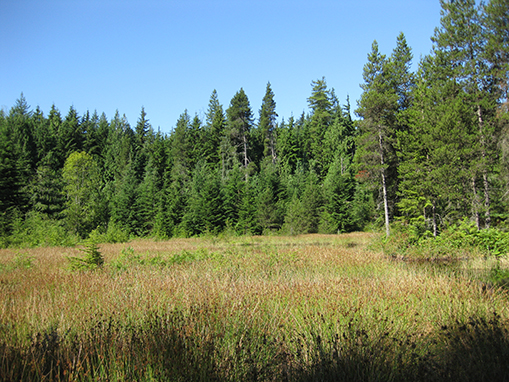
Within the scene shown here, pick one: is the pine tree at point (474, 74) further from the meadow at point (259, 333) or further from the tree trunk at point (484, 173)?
the meadow at point (259, 333)

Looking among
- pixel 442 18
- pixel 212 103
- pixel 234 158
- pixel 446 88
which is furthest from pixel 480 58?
pixel 212 103

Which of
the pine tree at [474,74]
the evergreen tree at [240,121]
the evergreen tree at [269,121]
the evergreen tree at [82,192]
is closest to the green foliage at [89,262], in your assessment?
the pine tree at [474,74]

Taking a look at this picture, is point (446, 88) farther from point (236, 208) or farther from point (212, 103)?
point (212, 103)

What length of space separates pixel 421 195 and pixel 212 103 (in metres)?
54.0

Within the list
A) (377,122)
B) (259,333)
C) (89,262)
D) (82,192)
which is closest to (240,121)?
(82,192)

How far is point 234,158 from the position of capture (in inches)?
1965

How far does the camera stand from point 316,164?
55000 mm

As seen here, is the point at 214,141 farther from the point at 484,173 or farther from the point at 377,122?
the point at 484,173

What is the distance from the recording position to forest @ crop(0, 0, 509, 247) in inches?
823

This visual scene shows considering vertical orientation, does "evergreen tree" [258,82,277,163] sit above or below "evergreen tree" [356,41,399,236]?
above

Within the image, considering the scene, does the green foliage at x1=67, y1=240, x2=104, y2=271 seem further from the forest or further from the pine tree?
the pine tree

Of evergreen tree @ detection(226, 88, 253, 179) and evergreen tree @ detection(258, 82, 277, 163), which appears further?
evergreen tree @ detection(258, 82, 277, 163)

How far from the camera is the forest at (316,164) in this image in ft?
68.6

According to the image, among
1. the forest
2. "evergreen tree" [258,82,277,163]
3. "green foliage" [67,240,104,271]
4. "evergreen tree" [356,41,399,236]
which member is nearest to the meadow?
"green foliage" [67,240,104,271]
